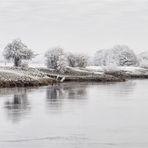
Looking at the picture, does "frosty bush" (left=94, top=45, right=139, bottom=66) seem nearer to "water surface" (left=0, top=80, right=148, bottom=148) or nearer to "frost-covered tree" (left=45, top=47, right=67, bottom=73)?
"frost-covered tree" (left=45, top=47, right=67, bottom=73)

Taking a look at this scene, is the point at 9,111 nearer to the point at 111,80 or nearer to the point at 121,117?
the point at 121,117

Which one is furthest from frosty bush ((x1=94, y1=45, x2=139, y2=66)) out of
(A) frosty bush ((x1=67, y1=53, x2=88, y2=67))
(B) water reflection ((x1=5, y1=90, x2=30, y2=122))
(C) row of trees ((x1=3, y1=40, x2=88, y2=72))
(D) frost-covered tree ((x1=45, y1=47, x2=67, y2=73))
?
(B) water reflection ((x1=5, y1=90, x2=30, y2=122))

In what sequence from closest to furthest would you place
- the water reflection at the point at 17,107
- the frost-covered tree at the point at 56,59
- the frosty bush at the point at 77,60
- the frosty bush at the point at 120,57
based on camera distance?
1. the water reflection at the point at 17,107
2. the frost-covered tree at the point at 56,59
3. the frosty bush at the point at 77,60
4. the frosty bush at the point at 120,57

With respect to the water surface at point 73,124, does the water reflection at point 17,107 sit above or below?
above

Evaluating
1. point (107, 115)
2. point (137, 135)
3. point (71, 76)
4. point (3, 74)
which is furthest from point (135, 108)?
point (71, 76)

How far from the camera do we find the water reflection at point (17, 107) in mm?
37338

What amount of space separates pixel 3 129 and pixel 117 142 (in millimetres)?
7422

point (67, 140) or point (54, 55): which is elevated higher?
point (54, 55)

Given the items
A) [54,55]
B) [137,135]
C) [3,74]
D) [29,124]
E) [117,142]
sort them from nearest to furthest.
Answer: [117,142], [137,135], [29,124], [3,74], [54,55]

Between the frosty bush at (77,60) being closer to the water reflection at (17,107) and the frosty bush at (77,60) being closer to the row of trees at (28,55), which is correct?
the row of trees at (28,55)

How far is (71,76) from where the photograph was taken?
10450cm

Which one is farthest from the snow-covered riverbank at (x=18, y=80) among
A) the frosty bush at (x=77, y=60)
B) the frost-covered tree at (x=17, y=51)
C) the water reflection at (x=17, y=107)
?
the frosty bush at (x=77, y=60)

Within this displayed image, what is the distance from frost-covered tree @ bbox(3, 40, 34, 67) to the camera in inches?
4196

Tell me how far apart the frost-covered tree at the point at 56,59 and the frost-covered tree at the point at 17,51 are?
22.8 feet
